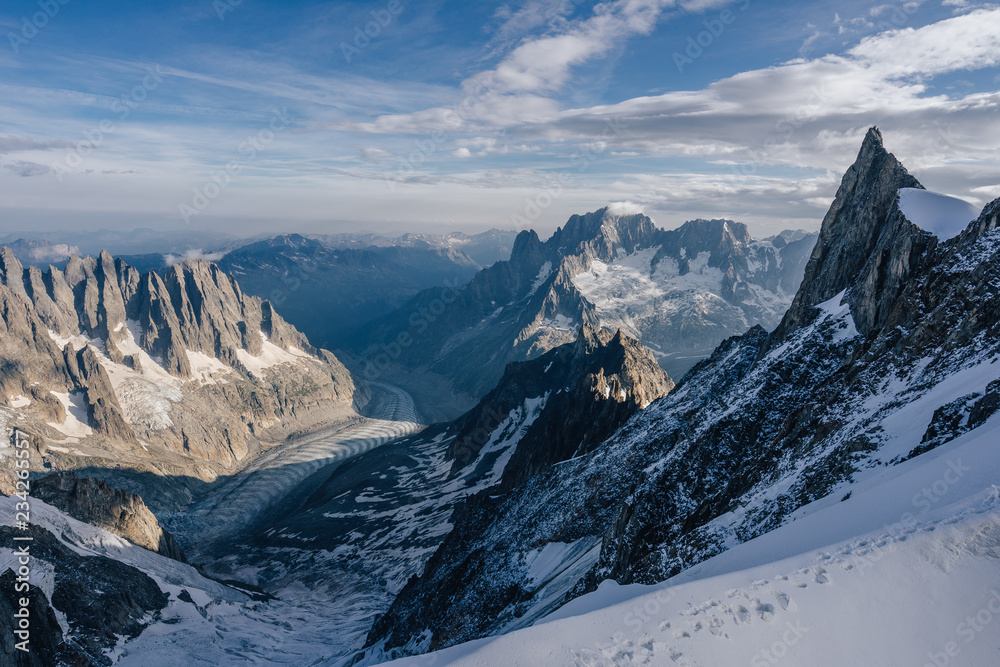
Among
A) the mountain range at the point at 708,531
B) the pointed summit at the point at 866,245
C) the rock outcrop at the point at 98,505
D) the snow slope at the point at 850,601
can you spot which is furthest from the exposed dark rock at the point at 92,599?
the pointed summit at the point at 866,245

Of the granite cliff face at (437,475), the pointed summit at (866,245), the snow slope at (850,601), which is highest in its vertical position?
the pointed summit at (866,245)

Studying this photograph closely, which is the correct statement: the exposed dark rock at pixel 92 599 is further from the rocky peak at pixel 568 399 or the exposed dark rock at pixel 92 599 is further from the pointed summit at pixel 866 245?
the pointed summit at pixel 866 245

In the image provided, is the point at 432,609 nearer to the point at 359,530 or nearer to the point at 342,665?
the point at 342,665

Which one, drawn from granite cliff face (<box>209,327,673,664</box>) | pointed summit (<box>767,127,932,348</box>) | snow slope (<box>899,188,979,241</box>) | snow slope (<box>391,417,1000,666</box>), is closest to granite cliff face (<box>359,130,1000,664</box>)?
pointed summit (<box>767,127,932,348</box>)

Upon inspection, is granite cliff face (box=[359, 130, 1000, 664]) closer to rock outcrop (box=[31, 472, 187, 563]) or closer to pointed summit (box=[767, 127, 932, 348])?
pointed summit (box=[767, 127, 932, 348])

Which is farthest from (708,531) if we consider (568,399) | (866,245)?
(568,399)
